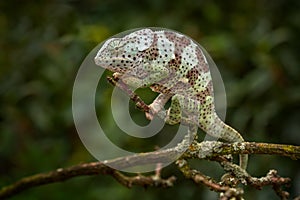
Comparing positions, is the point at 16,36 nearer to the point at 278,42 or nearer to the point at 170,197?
the point at 170,197

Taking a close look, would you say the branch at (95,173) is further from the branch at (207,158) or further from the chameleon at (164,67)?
the chameleon at (164,67)

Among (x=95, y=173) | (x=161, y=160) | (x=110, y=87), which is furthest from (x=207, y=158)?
(x=110, y=87)

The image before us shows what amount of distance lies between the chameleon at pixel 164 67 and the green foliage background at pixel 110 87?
789 mm

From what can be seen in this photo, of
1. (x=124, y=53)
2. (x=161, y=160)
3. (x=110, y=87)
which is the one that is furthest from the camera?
(x=110, y=87)

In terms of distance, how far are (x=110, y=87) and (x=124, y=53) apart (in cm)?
84

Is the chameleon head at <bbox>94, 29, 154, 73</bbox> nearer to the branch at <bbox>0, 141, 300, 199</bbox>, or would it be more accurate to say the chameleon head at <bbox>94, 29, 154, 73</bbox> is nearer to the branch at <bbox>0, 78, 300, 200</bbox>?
the branch at <bbox>0, 78, 300, 200</bbox>

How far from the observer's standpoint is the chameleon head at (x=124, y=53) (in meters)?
0.77

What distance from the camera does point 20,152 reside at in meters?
1.79

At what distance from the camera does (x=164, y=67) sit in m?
0.78

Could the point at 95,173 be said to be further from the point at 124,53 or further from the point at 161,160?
the point at 124,53

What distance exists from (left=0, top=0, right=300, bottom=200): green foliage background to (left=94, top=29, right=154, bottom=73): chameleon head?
2.64 ft

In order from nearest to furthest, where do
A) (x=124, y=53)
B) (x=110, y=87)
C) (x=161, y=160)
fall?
(x=124, y=53), (x=161, y=160), (x=110, y=87)

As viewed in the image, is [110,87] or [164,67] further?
[110,87]

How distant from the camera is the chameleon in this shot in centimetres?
77
